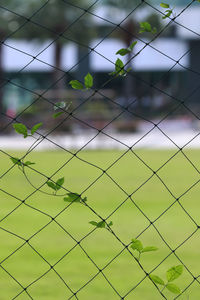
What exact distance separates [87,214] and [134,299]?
10.8ft

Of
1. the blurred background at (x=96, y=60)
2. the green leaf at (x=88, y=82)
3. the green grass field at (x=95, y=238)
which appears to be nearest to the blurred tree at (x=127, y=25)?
the blurred background at (x=96, y=60)

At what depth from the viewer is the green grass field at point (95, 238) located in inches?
161

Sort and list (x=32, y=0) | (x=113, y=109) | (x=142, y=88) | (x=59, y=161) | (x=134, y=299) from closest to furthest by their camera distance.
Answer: (x=134, y=299), (x=59, y=161), (x=113, y=109), (x=32, y=0), (x=142, y=88)

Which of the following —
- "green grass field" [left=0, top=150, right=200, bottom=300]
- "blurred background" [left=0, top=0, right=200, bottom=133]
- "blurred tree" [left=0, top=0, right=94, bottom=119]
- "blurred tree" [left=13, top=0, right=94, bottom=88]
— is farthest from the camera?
"blurred tree" [left=13, top=0, right=94, bottom=88]

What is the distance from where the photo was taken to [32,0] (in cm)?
2672

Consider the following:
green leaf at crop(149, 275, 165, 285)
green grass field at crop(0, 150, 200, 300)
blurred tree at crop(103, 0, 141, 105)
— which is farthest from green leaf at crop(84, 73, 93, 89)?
blurred tree at crop(103, 0, 141, 105)

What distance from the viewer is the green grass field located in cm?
409

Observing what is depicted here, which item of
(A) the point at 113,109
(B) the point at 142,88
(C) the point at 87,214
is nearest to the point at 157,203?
(C) the point at 87,214

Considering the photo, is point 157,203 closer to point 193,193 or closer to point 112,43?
point 193,193

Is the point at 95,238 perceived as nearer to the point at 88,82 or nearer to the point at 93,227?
the point at 93,227

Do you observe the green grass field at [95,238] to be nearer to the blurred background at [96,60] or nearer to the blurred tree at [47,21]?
the blurred background at [96,60]

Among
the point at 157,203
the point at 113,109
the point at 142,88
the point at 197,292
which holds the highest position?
the point at 142,88

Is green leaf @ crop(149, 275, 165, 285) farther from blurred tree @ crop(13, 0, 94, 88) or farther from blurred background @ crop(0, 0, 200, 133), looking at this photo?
blurred tree @ crop(13, 0, 94, 88)

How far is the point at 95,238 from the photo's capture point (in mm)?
5883
